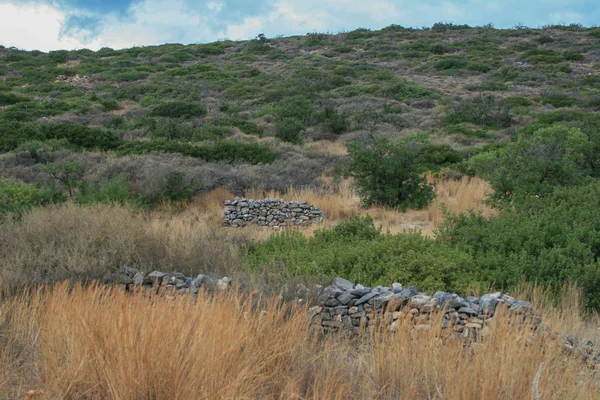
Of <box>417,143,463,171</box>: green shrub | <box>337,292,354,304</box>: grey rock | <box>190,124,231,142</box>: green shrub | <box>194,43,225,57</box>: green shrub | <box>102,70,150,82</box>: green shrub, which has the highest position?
<box>194,43,225,57</box>: green shrub

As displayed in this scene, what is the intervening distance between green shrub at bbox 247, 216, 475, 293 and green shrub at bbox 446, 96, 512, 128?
19.8 meters

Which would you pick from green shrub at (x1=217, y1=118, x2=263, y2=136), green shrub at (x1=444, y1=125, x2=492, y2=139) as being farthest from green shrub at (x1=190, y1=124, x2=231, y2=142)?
green shrub at (x1=444, y1=125, x2=492, y2=139)

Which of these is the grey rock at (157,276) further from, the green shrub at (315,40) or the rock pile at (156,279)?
the green shrub at (315,40)

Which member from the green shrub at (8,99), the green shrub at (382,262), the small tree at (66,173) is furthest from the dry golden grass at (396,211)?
the green shrub at (8,99)

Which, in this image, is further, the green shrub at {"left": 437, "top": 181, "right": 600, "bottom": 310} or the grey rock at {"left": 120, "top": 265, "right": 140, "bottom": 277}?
the grey rock at {"left": 120, "top": 265, "right": 140, "bottom": 277}

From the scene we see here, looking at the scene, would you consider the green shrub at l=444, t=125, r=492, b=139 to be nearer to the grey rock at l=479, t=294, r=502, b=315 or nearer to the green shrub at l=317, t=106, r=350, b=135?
the green shrub at l=317, t=106, r=350, b=135

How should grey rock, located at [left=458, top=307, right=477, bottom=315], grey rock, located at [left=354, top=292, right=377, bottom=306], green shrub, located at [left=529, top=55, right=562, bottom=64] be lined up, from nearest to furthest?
grey rock, located at [left=458, top=307, right=477, bottom=315], grey rock, located at [left=354, top=292, right=377, bottom=306], green shrub, located at [left=529, top=55, right=562, bottom=64]

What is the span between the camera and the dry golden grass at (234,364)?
2668 millimetres

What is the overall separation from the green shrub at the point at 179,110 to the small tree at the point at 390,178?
635 inches

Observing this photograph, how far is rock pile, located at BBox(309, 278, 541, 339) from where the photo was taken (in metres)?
Answer: 4.72

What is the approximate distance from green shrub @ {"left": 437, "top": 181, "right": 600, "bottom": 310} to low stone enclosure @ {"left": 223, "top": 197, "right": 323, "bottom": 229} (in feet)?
13.3

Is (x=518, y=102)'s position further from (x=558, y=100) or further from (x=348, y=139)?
(x=348, y=139)

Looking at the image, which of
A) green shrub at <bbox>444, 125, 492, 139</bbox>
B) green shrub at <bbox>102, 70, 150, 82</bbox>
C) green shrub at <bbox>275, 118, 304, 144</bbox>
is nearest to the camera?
green shrub at <bbox>275, 118, 304, 144</bbox>

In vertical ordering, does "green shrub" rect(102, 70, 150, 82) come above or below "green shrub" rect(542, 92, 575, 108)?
above
